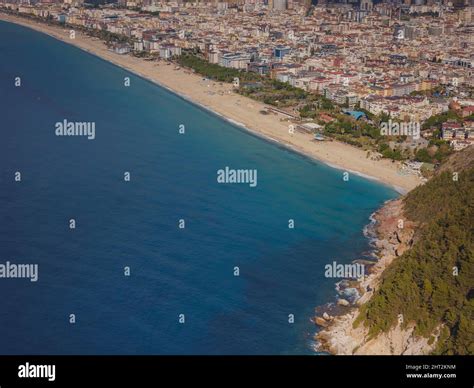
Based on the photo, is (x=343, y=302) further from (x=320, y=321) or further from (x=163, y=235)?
(x=163, y=235)

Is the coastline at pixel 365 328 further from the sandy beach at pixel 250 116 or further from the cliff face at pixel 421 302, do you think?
the sandy beach at pixel 250 116

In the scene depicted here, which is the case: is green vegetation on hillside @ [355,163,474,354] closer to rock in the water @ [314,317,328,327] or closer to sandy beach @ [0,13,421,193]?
rock in the water @ [314,317,328,327]

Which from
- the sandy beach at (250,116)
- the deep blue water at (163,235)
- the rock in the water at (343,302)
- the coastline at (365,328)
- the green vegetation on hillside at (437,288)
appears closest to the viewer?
the green vegetation on hillside at (437,288)

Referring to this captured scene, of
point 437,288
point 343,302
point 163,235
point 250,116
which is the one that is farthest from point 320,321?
point 250,116

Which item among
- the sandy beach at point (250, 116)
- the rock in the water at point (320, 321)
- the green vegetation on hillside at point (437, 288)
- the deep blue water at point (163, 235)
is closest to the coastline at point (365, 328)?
the rock in the water at point (320, 321)

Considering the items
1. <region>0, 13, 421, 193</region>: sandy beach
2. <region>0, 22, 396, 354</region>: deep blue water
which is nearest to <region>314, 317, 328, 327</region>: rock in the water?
<region>0, 22, 396, 354</region>: deep blue water
